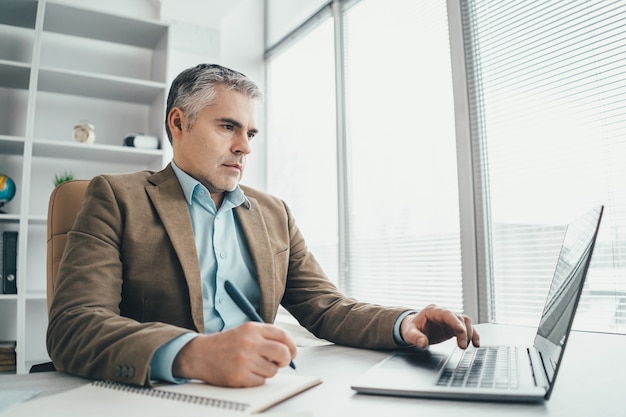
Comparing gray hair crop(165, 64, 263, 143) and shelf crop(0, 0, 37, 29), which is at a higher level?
shelf crop(0, 0, 37, 29)

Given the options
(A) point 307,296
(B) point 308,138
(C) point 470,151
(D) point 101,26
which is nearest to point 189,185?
(A) point 307,296

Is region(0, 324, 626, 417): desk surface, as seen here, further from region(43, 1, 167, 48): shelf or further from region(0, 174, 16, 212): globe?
region(43, 1, 167, 48): shelf

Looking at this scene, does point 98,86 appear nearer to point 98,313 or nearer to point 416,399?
point 98,313

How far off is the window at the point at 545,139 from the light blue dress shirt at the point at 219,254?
980 mm

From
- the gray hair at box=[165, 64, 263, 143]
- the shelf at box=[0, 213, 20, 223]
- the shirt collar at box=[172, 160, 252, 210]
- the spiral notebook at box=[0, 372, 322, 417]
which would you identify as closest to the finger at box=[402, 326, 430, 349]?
the spiral notebook at box=[0, 372, 322, 417]

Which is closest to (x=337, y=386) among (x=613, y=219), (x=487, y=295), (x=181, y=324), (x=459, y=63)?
(x=181, y=324)

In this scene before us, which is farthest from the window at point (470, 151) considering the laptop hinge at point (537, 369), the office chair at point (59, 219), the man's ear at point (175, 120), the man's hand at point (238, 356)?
the office chair at point (59, 219)

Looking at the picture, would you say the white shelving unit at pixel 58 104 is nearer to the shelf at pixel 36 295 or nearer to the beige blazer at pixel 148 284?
the shelf at pixel 36 295

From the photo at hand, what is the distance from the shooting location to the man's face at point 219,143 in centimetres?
132

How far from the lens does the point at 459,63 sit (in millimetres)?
1956

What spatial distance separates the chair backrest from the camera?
1.22 m

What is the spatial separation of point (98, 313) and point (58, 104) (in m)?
2.60

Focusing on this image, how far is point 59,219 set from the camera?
4.10ft

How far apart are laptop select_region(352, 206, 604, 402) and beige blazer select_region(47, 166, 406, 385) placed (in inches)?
6.4
